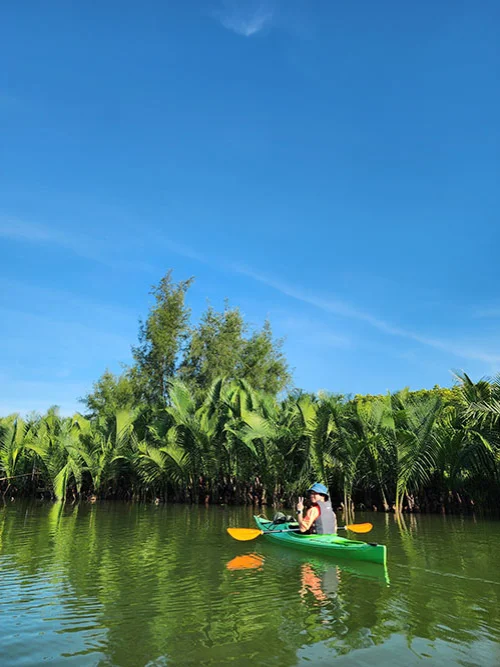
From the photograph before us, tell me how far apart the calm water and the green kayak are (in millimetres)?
190

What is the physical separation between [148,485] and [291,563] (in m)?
15.1

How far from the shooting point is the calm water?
4969mm

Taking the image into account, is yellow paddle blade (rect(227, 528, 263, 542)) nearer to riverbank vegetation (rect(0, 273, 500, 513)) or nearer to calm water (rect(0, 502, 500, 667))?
calm water (rect(0, 502, 500, 667))

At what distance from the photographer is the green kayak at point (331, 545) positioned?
8.63 metres

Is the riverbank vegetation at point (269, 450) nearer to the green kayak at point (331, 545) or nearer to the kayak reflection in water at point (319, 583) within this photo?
the green kayak at point (331, 545)

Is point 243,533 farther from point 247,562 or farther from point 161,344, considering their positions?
point 161,344

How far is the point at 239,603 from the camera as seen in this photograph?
672 cm

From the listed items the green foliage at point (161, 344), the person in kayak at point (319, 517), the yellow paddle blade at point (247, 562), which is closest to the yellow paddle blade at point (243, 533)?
the yellow paddle blade at point (247, 562)

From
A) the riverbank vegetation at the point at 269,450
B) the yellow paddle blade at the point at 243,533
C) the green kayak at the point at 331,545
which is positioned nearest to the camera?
the green kayak at the point at 331,545

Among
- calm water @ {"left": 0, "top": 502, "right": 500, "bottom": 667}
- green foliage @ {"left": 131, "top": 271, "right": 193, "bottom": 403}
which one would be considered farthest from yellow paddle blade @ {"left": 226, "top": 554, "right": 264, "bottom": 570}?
green foliage @ {"left": 131, "top": 271, "right": 193, "bottom": 403}

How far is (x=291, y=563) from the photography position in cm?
973

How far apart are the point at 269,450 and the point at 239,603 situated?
1302 cm

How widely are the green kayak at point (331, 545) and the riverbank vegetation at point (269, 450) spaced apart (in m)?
6.48

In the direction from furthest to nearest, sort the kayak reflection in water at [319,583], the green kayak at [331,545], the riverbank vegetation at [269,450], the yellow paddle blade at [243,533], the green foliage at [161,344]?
the green foliage at [161,344], the riverbank vegetation at [269,450], the yellow paddle blade at [243,533], the green kayak at [331,545], the kayak reflection in water at [319,583]
